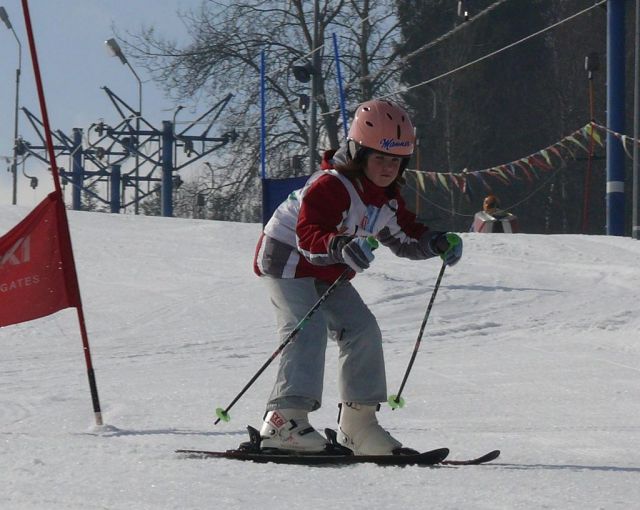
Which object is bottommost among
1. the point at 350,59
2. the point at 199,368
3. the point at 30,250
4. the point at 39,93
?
the point at 199,368

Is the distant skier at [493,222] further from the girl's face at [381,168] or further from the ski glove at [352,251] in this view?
the ski glove at [352,251]

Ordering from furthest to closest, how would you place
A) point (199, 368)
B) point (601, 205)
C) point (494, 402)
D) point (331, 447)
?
point (601, 205), point (199, 368), point (494, 402), point (331, 447)

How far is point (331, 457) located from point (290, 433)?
0.73ft

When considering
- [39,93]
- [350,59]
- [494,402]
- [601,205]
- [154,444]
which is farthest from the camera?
[601,205]

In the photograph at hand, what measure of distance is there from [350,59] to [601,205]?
1005 cm

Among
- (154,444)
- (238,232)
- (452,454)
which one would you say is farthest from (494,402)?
(238,232)

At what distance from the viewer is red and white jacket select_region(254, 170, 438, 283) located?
14.7 feet

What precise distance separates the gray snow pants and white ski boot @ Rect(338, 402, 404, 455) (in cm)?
4

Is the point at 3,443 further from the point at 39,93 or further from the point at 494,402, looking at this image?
the point at 494,402

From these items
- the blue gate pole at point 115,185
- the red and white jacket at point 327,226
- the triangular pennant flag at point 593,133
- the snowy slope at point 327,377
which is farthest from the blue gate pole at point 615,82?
the blue gate pole at point 115,185

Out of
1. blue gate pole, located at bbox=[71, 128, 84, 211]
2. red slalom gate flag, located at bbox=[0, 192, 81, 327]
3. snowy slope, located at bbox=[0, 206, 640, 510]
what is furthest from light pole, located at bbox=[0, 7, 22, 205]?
red slalom gate flag, located at bbox=[0, 192, 81, 327]

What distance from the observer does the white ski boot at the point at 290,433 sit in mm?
4531

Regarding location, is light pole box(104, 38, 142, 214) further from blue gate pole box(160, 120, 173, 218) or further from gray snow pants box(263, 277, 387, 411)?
gray snow pants box(263, 277, 387, 411)

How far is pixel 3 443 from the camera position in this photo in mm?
4738
